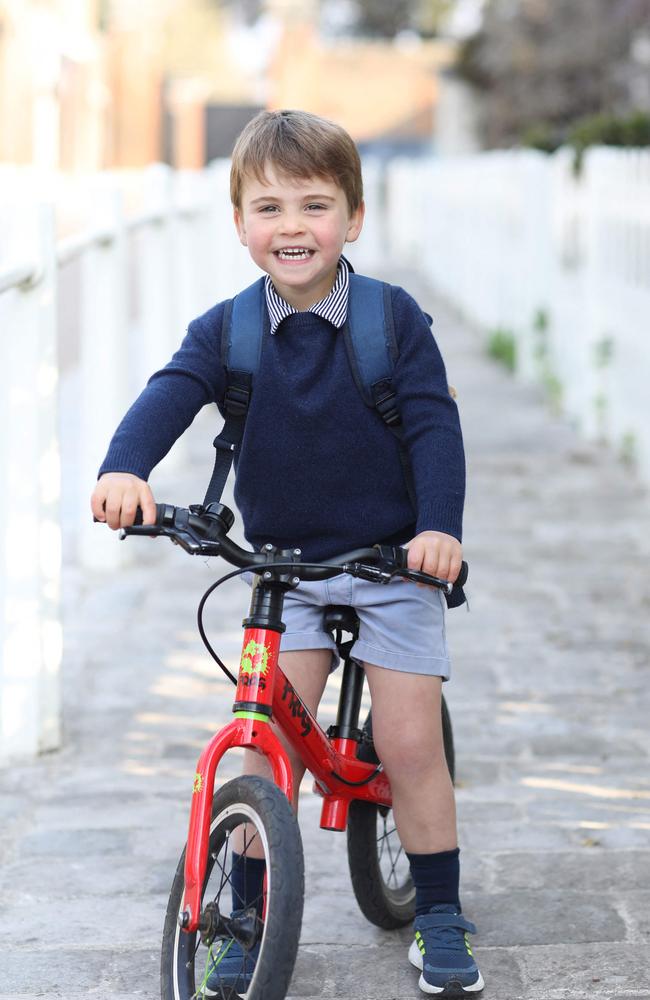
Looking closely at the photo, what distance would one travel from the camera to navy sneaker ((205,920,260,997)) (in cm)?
277

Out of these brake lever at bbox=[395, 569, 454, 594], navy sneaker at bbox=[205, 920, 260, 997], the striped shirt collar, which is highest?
the striped shirt collar

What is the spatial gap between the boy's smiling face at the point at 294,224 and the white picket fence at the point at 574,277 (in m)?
5.88

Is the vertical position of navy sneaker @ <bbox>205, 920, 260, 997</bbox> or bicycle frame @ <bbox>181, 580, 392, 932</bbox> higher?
bicycle frame @ <bbox>181, 580, 392, 932</bbox>

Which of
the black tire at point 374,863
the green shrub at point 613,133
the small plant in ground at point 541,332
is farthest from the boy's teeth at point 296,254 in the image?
the small plant in ground at point 541,332

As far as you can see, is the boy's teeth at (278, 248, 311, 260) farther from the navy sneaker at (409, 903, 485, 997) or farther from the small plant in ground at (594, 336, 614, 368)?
the small plant in ground at (594, 336, 614, 368)

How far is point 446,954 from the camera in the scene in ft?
10.2

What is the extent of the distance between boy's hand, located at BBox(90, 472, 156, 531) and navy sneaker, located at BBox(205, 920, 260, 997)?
761 mm

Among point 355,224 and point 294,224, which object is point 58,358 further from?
point 294,224

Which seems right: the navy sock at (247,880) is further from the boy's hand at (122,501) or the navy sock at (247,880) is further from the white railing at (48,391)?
the white railing at (48,391)

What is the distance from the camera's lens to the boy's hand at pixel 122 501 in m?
2.64

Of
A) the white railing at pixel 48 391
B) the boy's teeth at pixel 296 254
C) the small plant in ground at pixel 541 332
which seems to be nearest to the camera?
the boy's teeth at pixel 296 254

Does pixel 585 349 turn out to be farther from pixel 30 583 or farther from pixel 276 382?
pixel 276 382

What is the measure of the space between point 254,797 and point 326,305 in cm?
90

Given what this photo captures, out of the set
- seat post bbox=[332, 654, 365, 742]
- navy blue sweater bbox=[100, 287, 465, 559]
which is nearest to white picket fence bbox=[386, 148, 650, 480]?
seat post bbox=[332, 654, 365, 742]
